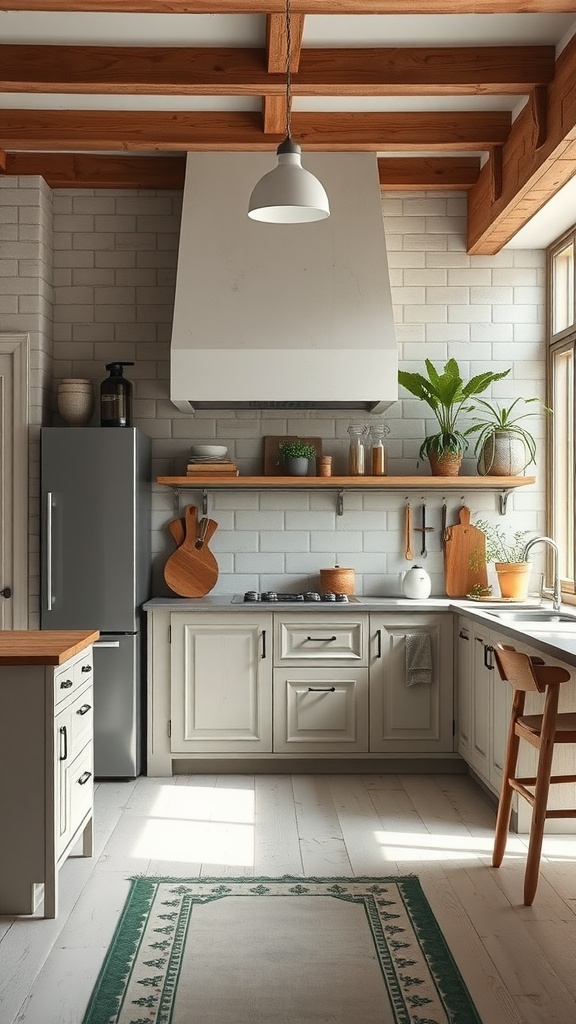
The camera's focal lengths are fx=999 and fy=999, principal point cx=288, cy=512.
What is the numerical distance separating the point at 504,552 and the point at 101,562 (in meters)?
2.26

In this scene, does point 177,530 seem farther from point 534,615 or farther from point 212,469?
point 534,615

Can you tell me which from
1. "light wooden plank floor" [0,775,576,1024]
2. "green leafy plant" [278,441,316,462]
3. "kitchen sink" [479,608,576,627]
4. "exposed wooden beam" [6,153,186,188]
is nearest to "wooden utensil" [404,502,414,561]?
"green leafy plant" [278,441,316,462]

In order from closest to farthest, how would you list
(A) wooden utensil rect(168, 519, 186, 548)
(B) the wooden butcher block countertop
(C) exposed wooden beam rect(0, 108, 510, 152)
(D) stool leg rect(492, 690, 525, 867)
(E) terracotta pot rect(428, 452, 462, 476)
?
(B) the wooden butcher block countertop → (D) stool leg rect(492, 690, 525, 867) → (C) exposed wooden beam rect(0, 108, 510, 152) → (E) terracotta pot rect(428, 452, 462, 476) → (A) wooden utensil rect(168, 519, 186, 548)

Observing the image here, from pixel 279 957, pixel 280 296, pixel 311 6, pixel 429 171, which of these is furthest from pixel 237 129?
pixel 279 957

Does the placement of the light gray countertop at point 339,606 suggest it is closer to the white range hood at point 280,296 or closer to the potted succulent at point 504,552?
the potted succulent at point 504,552

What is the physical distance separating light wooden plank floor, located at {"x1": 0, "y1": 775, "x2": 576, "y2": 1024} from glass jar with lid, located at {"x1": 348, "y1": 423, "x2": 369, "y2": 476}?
163 centimetres

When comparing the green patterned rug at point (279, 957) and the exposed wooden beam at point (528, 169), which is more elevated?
the exposed wooden beam at point (528, 169)

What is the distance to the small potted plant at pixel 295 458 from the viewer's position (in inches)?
214

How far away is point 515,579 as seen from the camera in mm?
5316

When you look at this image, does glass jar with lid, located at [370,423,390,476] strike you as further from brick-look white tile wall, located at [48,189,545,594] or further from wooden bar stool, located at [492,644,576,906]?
wooden bar stool, located at [492,644,576,906]

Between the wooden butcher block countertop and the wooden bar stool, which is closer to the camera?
the wooden butcher block countertop

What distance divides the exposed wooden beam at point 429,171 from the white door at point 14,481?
85.3 inches

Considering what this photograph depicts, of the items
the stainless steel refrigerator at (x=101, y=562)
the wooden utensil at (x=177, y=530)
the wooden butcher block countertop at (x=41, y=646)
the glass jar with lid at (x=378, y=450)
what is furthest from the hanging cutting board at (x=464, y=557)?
the wooden butcher block countertop at (x=41, y=646)

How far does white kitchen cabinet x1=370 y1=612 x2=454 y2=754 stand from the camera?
508cm
